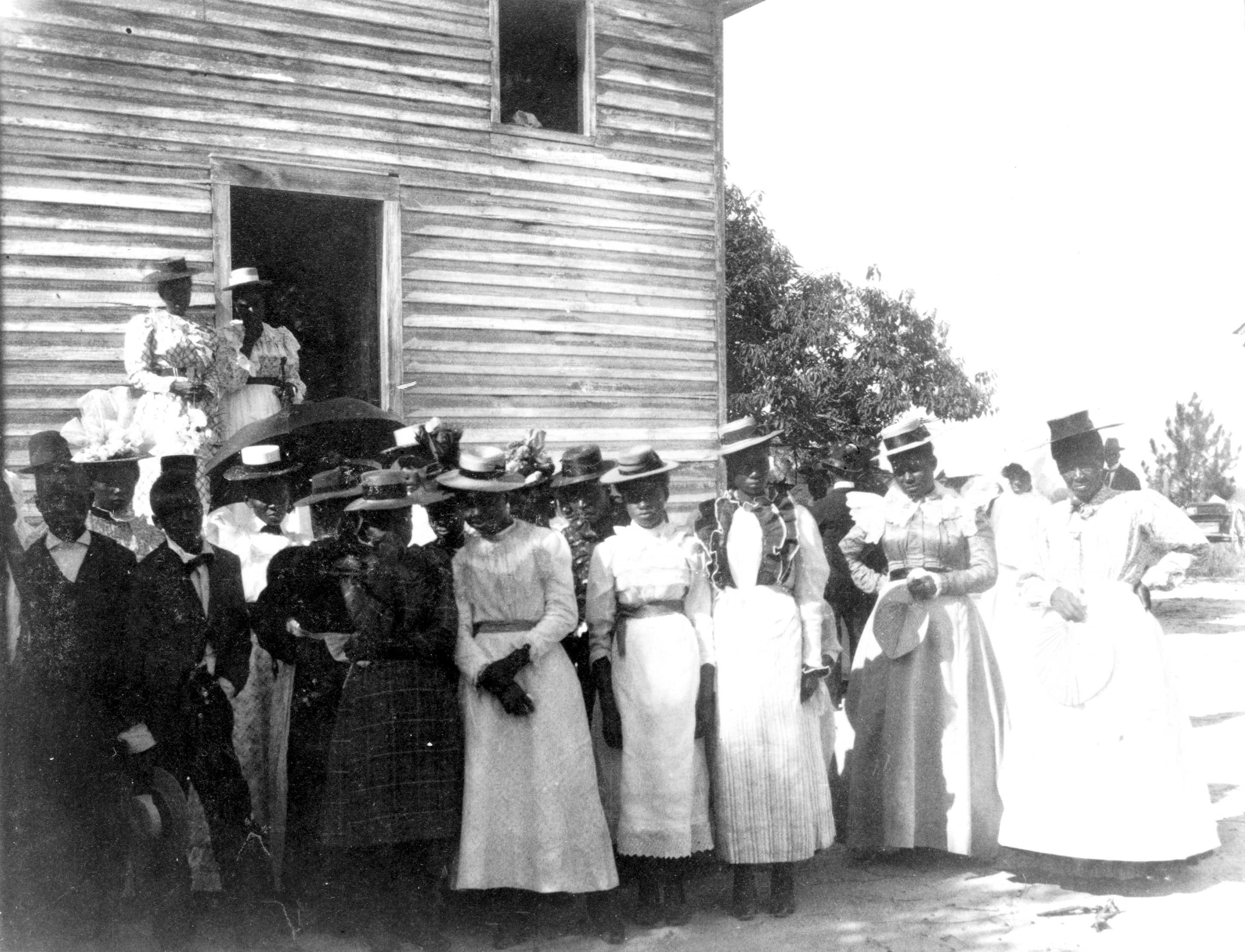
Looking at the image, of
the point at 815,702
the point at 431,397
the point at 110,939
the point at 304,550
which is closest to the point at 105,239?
the point at 431,397

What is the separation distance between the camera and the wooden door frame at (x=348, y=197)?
8688mm

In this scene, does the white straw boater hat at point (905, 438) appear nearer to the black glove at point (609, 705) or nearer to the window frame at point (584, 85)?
the black glove at point (609, 705)

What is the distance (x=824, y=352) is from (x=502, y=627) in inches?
739

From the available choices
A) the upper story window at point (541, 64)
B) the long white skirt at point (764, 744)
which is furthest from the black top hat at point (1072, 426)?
the upper story window at point (541, 64)

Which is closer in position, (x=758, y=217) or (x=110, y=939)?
(x=110, y=939)

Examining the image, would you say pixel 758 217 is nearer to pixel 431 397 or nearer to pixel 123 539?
pixel 431 397

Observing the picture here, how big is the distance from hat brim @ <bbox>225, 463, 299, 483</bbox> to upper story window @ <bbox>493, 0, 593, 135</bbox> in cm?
581

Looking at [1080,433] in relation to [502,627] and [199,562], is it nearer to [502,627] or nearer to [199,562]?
[502,627]

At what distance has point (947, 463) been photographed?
26.3 feet

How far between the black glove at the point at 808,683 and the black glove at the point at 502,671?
4.10 feet

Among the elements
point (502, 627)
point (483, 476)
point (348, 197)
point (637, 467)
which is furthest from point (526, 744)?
point (348, 197)

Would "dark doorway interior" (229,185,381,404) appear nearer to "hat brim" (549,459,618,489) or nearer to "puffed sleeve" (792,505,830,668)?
"hat brim" (549,459,618,489)

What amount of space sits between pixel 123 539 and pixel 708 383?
581 cm

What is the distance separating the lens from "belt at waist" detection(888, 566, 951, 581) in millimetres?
5777
